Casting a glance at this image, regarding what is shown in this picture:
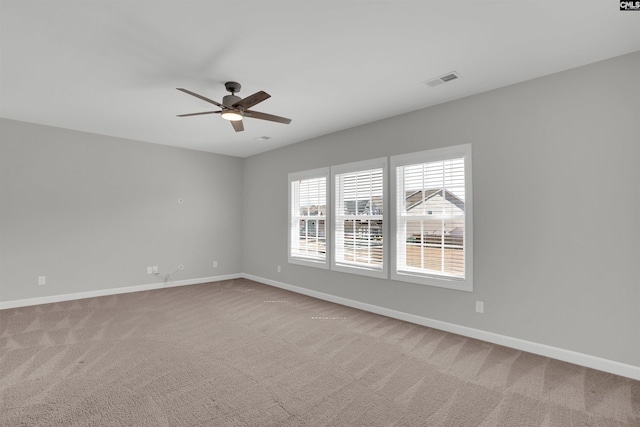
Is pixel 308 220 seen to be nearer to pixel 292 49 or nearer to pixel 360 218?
pixel 360 218

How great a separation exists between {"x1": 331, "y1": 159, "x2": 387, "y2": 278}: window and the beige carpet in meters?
0.90

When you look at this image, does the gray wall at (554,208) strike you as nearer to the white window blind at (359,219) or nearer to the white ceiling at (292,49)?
the white ceiling at (292,49)

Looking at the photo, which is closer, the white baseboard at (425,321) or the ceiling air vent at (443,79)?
the white baseboard at (425,321)

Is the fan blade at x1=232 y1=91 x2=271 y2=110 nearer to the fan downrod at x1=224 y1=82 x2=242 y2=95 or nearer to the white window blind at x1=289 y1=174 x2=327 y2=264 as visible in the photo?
the fan downrod at x1=224 y1=82 x2=242 y2=95

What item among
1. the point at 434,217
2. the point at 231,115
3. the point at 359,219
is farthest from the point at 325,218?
the point at 231,115

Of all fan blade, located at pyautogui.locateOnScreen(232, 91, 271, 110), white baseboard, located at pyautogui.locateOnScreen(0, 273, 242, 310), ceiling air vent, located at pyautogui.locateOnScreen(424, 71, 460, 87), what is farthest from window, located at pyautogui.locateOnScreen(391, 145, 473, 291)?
white baseboard, located at pyautogui.locateOnScreen(0, 273, 242, 310)

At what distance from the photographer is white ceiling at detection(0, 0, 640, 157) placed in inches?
86.5

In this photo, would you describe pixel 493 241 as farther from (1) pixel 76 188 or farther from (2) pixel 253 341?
(1) pixel 76 188

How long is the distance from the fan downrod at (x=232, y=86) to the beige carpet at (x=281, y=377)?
2736mm

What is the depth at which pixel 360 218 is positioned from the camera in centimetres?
482

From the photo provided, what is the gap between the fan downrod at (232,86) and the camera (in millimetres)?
3258

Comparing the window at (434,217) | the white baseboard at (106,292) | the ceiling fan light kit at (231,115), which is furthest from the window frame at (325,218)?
the ceiling fan light kit at (231,115)

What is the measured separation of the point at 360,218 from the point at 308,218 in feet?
4.08

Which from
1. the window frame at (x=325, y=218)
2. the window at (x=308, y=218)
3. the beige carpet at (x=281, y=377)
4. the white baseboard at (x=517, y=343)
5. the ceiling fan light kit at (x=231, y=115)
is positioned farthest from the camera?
the window at (x=308, y=218)
